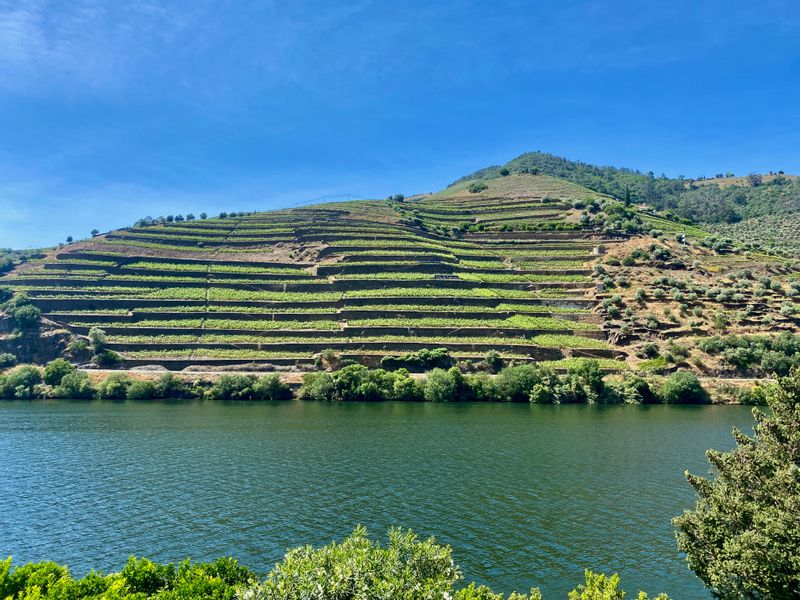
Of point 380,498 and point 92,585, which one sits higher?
point 92,585

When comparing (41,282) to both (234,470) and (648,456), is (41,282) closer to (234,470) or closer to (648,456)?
(234,470)

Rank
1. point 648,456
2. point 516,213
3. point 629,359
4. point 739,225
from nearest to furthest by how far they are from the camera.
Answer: point 648,456, point 629,359, point 516,213, point 739,225

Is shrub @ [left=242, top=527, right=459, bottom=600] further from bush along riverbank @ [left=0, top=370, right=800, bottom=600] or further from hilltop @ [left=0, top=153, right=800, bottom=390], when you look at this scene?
hilltop @ [left=0, top=153, right=800, bottom=390]

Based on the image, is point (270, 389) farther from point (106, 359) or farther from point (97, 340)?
point (97, 340)

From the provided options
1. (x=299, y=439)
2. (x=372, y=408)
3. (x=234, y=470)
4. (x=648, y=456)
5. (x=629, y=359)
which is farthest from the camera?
(x=629, y=359)

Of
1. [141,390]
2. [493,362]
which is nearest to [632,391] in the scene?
[493,362]

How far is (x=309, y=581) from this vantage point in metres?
12.8

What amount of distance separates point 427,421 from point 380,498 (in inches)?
1080

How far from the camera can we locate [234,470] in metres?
39.3

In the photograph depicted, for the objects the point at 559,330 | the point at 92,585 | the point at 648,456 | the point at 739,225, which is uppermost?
the point at 739,225

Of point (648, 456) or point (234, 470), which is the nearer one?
point (234, 470)

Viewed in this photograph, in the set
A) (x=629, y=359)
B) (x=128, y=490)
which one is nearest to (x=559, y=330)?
(x=629, y=359)

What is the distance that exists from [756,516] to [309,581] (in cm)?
1450

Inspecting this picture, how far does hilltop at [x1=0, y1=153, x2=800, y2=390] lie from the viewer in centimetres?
8575
